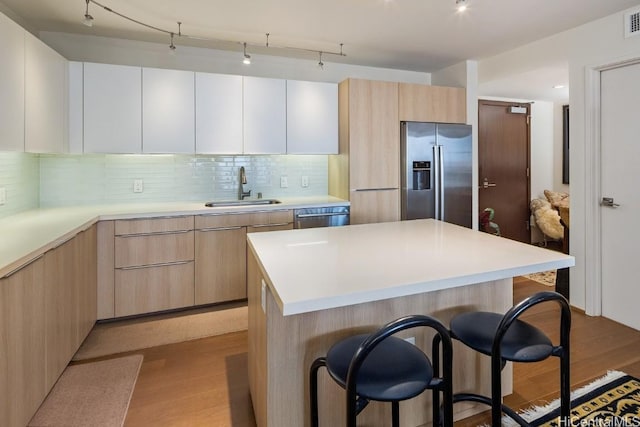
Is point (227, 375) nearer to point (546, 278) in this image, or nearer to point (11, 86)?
point (11, 86)

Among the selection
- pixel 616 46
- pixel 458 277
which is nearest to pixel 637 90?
pixel 616 46

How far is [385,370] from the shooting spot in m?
1.22

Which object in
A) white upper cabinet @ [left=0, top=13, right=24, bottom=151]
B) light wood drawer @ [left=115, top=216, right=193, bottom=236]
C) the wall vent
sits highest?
the wall vent

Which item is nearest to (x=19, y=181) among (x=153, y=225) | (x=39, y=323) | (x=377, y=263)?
(x=153, y=225)

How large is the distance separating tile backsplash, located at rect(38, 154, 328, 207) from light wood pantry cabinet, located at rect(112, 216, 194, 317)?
65 centimetres

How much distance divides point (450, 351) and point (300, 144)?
287cm

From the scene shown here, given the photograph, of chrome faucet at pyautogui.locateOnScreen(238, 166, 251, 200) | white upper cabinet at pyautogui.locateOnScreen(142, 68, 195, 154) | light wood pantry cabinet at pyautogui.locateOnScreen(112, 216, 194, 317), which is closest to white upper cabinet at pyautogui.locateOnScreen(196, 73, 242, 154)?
white upper cabinet at pyautogui.locateOnScreen(142, 68, 195, 154)

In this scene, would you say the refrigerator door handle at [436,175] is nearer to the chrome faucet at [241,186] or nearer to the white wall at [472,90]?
the white wall at [472,90]

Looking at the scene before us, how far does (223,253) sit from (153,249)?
0.59 meters

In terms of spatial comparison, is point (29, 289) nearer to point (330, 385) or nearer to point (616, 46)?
point (330, 385)

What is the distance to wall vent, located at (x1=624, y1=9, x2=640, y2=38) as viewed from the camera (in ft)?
8.86

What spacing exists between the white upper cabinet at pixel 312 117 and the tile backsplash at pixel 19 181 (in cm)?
224
